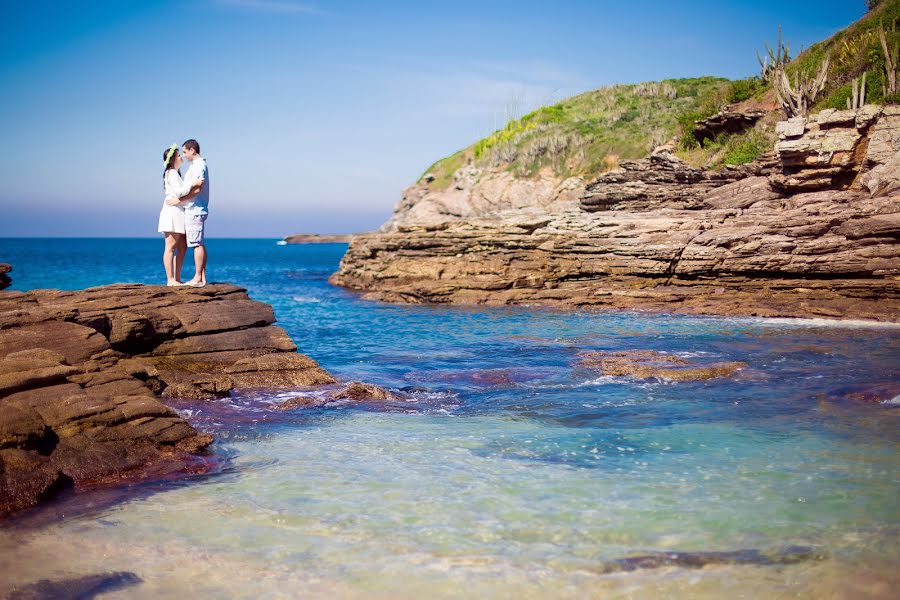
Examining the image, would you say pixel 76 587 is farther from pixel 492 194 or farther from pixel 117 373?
pixel 492 194

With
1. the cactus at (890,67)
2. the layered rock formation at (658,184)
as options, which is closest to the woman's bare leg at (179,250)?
the layered rock formation at (658,184)

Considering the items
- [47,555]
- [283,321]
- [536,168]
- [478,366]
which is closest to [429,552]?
[47,555]

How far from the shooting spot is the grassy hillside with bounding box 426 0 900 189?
29.9 metres

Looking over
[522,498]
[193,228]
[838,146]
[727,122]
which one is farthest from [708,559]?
[727,122]

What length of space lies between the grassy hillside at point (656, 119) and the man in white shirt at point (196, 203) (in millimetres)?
24154

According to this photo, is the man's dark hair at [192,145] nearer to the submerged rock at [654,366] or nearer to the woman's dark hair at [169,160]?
the woman's dark hair at [169,160]

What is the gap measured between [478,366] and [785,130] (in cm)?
1781

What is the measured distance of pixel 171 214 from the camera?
11.9 metres

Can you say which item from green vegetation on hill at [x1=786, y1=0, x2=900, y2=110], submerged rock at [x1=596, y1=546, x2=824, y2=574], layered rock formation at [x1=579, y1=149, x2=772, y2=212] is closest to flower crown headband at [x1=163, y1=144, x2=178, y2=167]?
submerged rock at [x1=596, y1=546, x2=824, y2=574]

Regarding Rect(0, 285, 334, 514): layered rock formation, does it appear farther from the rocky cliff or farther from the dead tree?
the dead tree

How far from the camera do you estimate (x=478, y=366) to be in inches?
553

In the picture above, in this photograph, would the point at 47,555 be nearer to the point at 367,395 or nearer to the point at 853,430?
the point at 367,395

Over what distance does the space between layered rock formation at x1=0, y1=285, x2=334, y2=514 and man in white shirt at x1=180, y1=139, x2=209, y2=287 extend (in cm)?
104

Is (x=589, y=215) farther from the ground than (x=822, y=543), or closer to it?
farther from the ground
